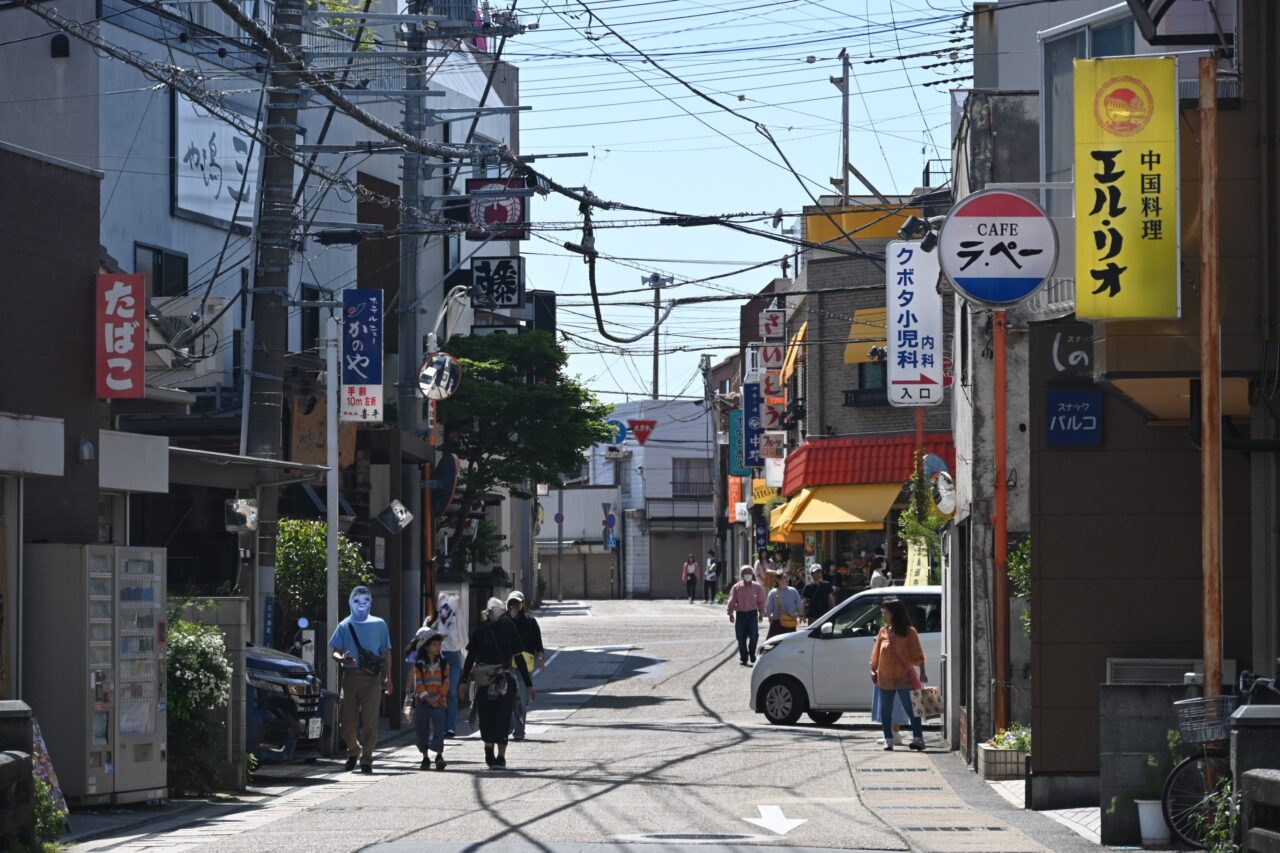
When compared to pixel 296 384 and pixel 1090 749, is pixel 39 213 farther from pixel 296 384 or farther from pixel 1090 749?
pixel 296 384

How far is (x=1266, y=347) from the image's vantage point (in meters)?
12.5

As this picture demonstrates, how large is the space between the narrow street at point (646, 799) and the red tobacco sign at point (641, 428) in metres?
52.7

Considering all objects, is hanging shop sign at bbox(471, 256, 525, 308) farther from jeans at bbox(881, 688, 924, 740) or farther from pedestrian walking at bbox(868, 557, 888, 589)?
jeans at bbox(881, 688, 924, 740)

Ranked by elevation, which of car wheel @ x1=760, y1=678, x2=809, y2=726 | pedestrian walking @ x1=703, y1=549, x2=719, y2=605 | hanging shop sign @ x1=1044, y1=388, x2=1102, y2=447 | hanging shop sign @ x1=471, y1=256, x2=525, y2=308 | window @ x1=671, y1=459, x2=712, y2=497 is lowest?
pedestrian walking @ x1=703, y1=549, x2=719, y2=605

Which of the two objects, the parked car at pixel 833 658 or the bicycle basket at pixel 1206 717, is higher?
the bicycle basket at pixel 1206 717

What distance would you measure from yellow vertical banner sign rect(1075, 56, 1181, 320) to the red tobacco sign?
67270mm

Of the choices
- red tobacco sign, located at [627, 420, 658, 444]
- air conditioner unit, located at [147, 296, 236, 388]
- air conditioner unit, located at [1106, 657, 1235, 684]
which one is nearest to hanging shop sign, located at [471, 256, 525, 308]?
air conditioner unit, located at [147, 296, 236, 388]

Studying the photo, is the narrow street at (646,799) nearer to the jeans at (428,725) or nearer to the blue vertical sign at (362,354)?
the jeans at (428,725)

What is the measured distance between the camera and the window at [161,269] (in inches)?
1218

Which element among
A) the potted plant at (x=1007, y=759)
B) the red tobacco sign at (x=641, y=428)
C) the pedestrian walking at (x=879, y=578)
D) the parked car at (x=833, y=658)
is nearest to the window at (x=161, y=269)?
the parked car at (x=833, y=658)

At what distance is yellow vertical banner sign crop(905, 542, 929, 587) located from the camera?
29.1m

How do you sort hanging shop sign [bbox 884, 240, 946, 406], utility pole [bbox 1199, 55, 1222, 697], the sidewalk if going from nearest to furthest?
utility pole [bbox 1199, 55, 1222, 697] → the sidewalk → hanging shop sign [bbox 884, 240, 946, 406]

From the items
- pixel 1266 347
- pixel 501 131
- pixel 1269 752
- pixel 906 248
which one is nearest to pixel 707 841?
pixel 1269 752

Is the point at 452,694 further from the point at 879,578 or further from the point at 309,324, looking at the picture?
the point at 309,324
